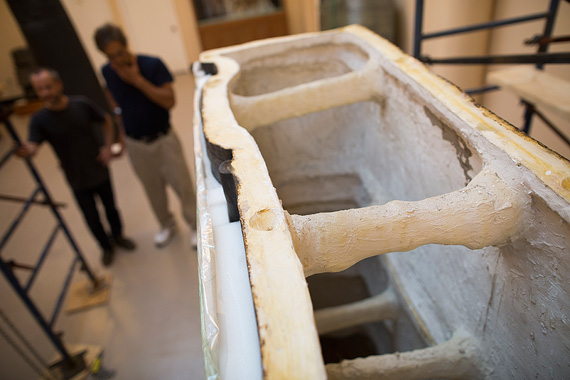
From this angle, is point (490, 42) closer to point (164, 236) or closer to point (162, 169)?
point (162, 169)

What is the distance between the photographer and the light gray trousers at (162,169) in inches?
99.0

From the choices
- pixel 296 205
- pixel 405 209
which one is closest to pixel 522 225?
pixel 405 209

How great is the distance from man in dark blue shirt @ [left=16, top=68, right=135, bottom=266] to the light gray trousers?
20cm

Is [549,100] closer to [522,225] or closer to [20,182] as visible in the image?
[522,225]

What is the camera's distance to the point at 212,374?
692mm

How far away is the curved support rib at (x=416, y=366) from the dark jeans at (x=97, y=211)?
2.11 metres

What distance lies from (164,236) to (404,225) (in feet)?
7.94

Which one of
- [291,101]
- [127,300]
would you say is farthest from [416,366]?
[127,300]

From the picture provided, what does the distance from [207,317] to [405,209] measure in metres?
0.52

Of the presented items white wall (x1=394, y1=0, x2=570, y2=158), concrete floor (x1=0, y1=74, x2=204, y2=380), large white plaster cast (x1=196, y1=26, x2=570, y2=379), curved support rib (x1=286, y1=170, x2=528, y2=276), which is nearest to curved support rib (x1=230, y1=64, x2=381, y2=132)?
large white plaster cast (x1=196, y1=26, x2=570, y2=379)

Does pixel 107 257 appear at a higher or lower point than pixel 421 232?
lower

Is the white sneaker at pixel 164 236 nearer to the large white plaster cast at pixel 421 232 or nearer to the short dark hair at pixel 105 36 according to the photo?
the short dark hair at pixel 105 36

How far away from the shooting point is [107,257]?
2791mm

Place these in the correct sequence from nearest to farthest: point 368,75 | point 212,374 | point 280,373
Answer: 1. point 280,373
2. point 212,374
3. point 368,75
